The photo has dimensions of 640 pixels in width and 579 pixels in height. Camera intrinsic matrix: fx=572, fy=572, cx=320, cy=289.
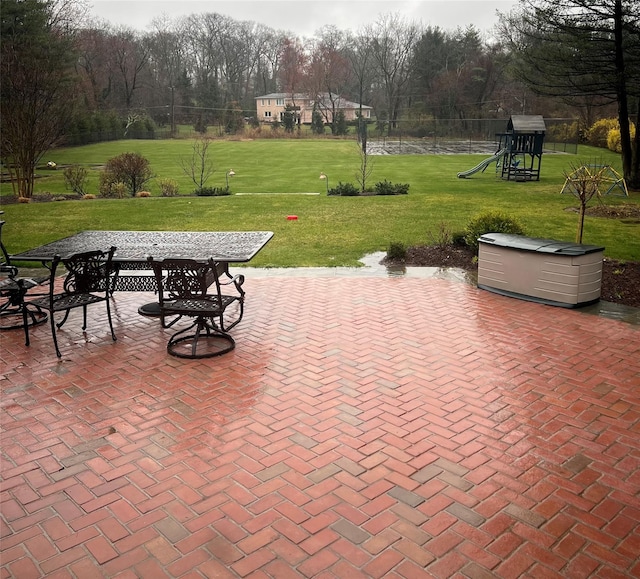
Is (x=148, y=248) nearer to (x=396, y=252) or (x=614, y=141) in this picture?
(x=396, y=252)

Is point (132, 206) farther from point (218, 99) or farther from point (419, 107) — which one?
point (218, 99)

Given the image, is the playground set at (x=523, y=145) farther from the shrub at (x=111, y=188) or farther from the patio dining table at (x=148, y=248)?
the patio dining table at (x=148, y=248)

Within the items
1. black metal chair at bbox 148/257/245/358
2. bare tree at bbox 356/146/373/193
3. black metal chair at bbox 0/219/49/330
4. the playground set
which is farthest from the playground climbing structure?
black metal chair at bbox 0/219/49/330

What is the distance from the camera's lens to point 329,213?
13.6 meters

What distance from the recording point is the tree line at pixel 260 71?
56.3 feet

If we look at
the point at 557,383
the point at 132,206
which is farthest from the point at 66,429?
the point at 132,206

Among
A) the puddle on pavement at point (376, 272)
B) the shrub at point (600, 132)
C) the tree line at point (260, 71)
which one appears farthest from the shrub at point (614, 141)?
the puddle on pavement at point (376, 272)

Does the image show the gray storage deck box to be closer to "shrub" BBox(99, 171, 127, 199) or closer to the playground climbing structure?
"shrub" BBox(99, 171, 127, 199)

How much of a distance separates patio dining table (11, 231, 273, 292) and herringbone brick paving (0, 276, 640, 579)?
68 centimetres

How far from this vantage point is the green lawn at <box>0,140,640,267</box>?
10523 millimetres

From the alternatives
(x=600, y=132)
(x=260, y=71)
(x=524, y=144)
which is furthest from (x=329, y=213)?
(x=260, y=71)

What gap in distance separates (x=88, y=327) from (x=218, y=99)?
5686 cm

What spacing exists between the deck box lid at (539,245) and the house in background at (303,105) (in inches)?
2232

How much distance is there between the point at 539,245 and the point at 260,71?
67.6 metres
